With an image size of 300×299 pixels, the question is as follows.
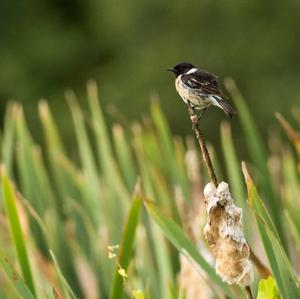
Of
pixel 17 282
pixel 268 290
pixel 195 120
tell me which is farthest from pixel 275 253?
pixel 17 282

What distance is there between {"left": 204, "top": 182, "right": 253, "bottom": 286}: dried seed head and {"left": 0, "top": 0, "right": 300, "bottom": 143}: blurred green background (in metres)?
13.4

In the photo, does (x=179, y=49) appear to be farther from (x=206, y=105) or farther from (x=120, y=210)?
(x=206, y=105)

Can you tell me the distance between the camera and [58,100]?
59.5 ft

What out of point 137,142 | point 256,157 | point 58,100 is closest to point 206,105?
point 256,157

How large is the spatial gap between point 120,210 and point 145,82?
1424cm

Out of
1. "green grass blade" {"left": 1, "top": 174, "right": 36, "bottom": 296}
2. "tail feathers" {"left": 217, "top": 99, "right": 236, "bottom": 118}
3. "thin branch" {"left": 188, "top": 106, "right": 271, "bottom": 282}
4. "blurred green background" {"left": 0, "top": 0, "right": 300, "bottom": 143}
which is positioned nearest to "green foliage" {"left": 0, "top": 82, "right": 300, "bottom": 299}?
"green grass blade" {"left": 1, "top": 174, "right": 36, "bottom": 296}

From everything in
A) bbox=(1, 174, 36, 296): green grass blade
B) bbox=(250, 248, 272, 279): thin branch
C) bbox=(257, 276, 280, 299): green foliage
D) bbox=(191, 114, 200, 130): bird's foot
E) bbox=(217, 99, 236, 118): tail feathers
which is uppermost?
bbox=(217, 99, 236, 118): tail feathers

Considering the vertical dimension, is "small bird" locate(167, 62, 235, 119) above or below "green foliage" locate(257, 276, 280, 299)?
above

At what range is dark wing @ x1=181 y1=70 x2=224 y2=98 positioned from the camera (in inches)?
82.0

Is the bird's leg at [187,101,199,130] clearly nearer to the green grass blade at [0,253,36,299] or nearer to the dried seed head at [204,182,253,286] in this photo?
the dried seed head at [204,182,253,286]

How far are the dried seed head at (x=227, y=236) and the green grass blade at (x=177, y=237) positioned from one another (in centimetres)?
32

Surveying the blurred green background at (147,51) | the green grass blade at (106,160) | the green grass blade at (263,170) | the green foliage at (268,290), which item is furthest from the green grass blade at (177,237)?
the blurred green background at (147,51)

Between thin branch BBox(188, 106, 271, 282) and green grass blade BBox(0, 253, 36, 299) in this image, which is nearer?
thin branch BBox(188, 106, 271, 282)

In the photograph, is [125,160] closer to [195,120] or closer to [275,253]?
[275,253]
